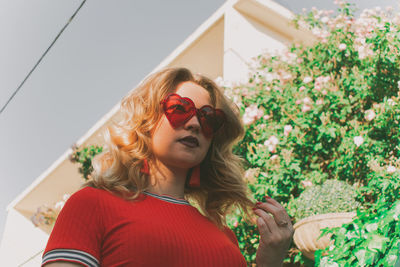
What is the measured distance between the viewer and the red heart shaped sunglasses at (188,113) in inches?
63.2

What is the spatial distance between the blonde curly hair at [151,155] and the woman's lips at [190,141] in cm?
13

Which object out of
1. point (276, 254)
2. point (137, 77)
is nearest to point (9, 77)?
point (137, 77)

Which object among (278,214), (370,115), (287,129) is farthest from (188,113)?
(370,115)

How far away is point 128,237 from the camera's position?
1.25 m

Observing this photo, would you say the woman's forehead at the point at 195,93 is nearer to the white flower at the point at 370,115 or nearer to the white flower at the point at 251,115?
the white flower at the point at 370,115

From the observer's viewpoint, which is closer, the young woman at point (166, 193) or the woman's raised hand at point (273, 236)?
the young woman at point (166, 193)

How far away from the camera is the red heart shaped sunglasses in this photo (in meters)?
1.60

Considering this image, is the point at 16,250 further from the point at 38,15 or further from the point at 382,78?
the point at 382,78

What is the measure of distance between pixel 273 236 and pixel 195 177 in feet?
1.36

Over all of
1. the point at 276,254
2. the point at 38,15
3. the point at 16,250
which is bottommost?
the point at 16,250

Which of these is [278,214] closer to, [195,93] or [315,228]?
[195,93]

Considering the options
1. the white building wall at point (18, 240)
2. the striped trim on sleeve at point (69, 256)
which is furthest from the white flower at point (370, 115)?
the white building wall at point (18, 240)

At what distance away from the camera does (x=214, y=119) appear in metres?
1.70

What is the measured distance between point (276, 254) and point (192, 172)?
47cm
